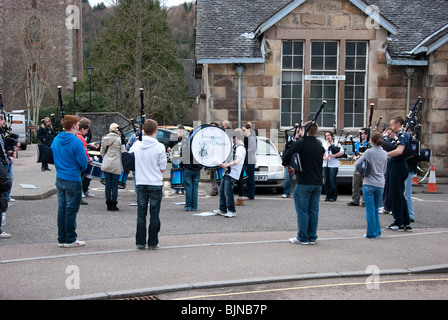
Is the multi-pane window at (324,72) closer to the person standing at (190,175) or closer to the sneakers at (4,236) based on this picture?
the person standing at (190,175)

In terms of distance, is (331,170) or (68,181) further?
(331,170)

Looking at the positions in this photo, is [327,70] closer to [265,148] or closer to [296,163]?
[265,148]

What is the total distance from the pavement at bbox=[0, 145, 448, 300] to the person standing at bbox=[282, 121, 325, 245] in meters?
0.26

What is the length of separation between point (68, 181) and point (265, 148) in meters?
9.15

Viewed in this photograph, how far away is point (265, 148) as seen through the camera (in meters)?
17.3

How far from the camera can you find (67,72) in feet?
209

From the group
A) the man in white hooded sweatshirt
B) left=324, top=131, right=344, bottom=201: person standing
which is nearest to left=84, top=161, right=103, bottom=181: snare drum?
the man in white hooded sweatshirt

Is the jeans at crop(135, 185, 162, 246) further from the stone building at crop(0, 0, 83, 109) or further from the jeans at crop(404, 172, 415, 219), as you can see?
the stone building at crop(0, 0, 83, 109)

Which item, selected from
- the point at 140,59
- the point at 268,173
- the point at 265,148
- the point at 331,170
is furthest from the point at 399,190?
the point at 140,59

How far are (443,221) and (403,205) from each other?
5.61 ft

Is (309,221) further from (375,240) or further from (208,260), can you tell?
(208,260)

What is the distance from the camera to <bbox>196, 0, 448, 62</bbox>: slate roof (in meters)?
19.8

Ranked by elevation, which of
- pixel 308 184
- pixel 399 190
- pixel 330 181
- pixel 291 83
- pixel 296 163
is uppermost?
pixel 291 83
